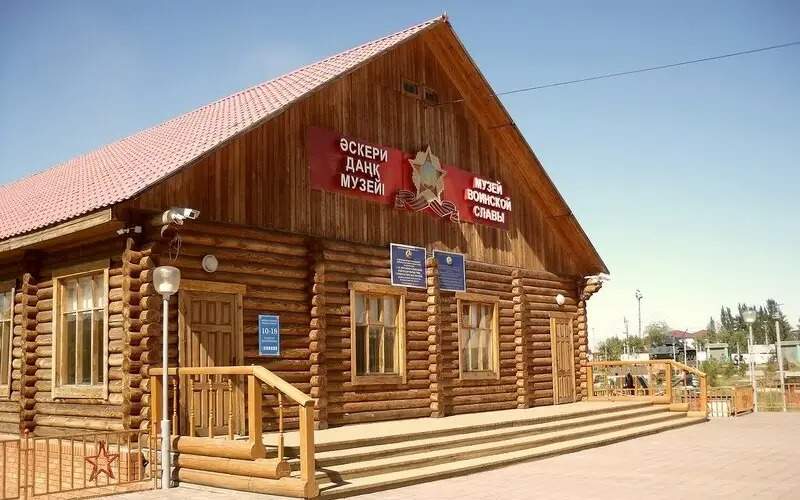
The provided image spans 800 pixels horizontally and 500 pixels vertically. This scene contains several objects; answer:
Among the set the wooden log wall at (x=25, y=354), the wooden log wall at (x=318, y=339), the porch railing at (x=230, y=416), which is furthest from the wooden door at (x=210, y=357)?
the wooden log wall at (x=25, y=354)

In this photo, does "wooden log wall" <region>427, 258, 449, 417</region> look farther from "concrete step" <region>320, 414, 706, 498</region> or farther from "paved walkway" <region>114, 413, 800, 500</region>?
"paved walkway" <region>114, 413, 800, 500</region>

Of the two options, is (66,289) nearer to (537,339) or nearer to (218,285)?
(218,285)

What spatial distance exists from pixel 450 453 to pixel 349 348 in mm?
3249

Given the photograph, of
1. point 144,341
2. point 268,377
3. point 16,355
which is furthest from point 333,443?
point 16,355

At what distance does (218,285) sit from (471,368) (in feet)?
23.4

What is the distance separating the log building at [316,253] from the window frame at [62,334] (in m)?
0.03

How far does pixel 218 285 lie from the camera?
42.1 ft

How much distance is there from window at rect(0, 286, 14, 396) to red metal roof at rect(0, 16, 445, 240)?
1302 mm

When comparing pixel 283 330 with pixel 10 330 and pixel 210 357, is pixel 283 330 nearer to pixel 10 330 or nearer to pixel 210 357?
pixel 210 357

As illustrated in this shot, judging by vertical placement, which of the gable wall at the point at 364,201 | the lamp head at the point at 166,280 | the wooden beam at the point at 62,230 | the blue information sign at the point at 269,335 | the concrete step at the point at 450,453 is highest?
the gable wall at the point at 364,201

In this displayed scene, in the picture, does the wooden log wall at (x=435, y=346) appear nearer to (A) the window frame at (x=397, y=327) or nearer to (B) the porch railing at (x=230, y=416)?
(A) the window frame at (x=397, y=327)

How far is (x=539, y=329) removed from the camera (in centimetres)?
2042

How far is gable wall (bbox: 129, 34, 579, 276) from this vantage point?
1306 cm

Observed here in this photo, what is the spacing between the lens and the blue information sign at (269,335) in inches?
527
